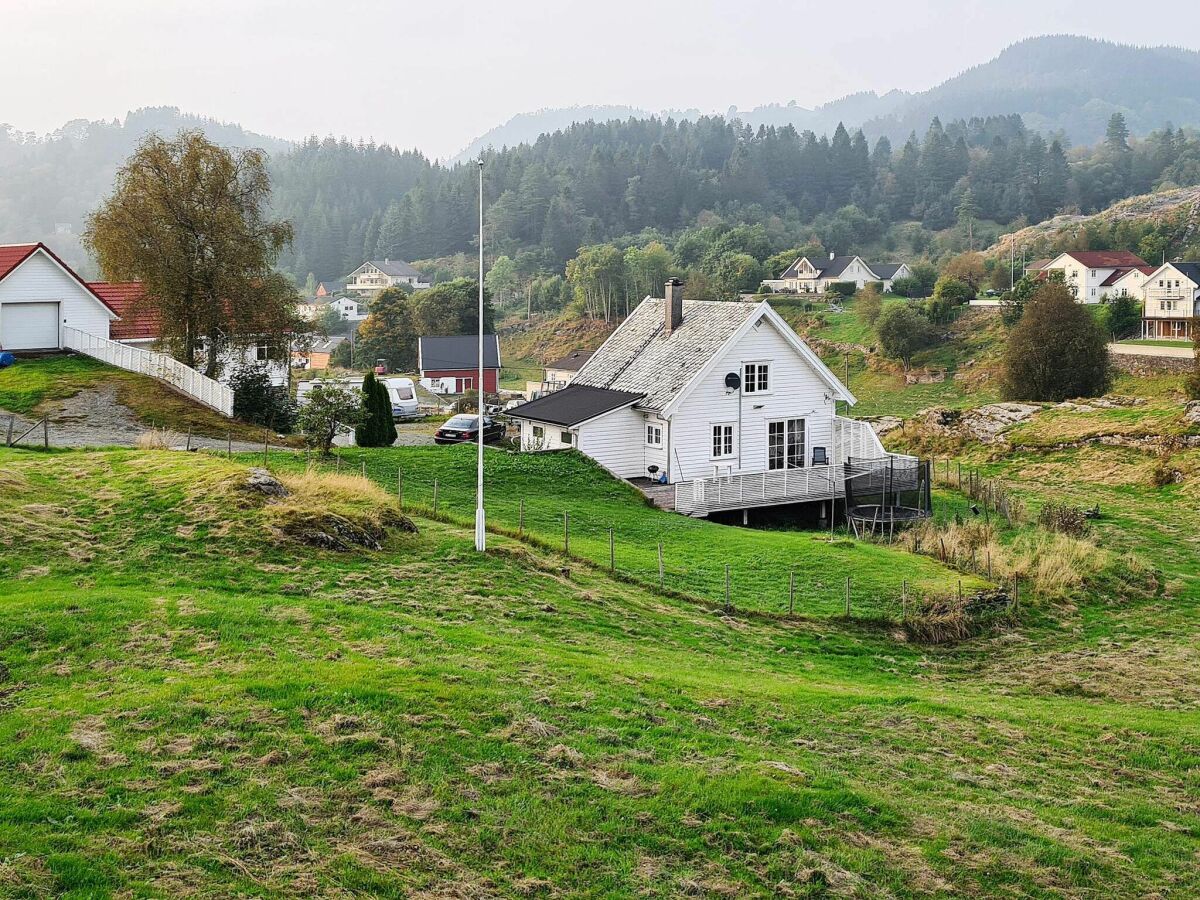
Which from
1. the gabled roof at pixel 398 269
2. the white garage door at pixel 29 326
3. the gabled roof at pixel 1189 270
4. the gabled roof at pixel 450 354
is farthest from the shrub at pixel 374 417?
the gabled roof at pixel 398 269

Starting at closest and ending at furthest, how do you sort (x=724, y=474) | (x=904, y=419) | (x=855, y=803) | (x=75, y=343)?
(x=855, y=803) < (x=724, y=474) < (x=75, y=343) < (x=904, y=419)

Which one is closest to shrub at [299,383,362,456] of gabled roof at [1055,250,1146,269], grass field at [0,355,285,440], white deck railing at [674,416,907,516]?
grass field at [0,355,285,440]

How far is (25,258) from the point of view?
135 feet

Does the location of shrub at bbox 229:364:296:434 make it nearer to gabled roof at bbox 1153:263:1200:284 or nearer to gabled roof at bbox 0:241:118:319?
gabled roof at bbox 0:241:118:319

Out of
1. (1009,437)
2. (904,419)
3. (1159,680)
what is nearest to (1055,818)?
(1159,680)

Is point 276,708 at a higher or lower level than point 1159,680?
higher

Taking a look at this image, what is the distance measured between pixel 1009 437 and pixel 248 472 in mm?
35590

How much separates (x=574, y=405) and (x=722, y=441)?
181 inches

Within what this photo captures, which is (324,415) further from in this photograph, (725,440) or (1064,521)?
(1064,521)

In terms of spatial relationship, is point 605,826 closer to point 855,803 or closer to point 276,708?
point 855,803

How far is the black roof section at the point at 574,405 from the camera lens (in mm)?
33375

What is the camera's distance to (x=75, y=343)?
42469 mm

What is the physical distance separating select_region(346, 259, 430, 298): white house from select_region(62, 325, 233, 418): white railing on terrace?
439 feet

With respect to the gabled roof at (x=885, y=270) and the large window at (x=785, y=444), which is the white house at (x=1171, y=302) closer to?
the gabled roof at (x=885, y=270)
